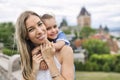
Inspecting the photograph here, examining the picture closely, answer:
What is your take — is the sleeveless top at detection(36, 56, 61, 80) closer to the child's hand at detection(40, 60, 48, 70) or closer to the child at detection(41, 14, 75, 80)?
the child's hand at detection(40, 60, 48, 70)

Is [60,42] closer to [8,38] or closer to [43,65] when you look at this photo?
[43,65]

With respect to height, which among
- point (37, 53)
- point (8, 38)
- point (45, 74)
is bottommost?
point (8, 38)

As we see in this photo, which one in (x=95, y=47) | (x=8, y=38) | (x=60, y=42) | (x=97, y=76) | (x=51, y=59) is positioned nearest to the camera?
(x=51, y=59)

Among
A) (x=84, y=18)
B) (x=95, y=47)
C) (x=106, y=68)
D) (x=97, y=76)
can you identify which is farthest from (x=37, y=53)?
(x=84, y=18)

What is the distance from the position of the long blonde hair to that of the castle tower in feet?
394

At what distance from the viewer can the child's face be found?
1.94 meters

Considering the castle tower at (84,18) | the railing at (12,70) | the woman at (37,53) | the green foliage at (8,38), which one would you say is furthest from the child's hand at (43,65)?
the castle tower at (84,18)

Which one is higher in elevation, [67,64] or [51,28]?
[51,28]

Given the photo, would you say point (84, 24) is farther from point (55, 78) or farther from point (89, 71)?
point (55, 78)

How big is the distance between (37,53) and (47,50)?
4.4 inches

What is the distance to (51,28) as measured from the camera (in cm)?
197

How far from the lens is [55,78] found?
1711 millimetres

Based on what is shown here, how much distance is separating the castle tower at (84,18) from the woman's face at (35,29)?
12027 cm

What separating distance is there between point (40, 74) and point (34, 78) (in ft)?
0.14
